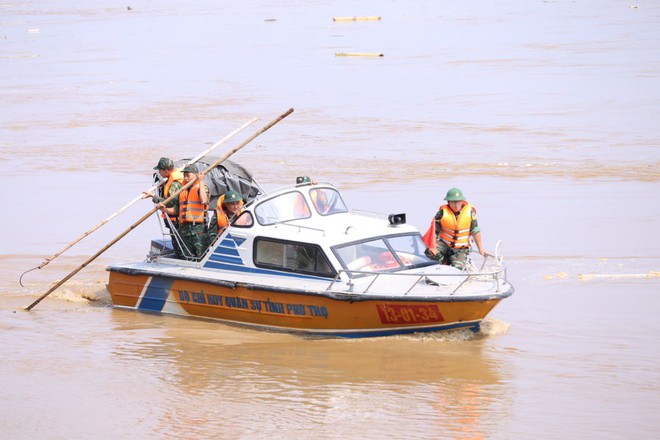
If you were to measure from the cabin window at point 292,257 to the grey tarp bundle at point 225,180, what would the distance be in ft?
5.99

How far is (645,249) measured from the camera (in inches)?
728

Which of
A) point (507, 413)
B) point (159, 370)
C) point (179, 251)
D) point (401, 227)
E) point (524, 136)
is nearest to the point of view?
point (507, 413)

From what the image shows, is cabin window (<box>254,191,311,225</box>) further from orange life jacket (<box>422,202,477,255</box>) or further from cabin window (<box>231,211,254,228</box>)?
orange life jacket (<box>422,202,477,255</box>)

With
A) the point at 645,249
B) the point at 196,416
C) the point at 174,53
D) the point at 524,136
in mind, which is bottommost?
the point at 196,416

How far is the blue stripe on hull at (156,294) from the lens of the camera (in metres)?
15.5

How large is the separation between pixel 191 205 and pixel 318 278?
2.53 meters

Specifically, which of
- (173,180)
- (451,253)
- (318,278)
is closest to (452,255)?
(451,253)

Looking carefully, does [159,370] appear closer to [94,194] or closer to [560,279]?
[560,279]

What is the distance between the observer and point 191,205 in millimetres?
15742

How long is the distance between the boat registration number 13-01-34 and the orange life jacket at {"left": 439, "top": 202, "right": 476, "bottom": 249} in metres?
1.58

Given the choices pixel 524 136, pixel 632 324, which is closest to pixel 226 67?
pixel 524 136

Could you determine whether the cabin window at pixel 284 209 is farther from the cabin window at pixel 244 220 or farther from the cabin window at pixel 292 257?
the cabin window at pixel 292 257

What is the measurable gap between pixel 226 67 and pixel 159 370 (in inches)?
1316

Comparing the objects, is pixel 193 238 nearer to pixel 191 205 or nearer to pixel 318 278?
pixel 191 205
